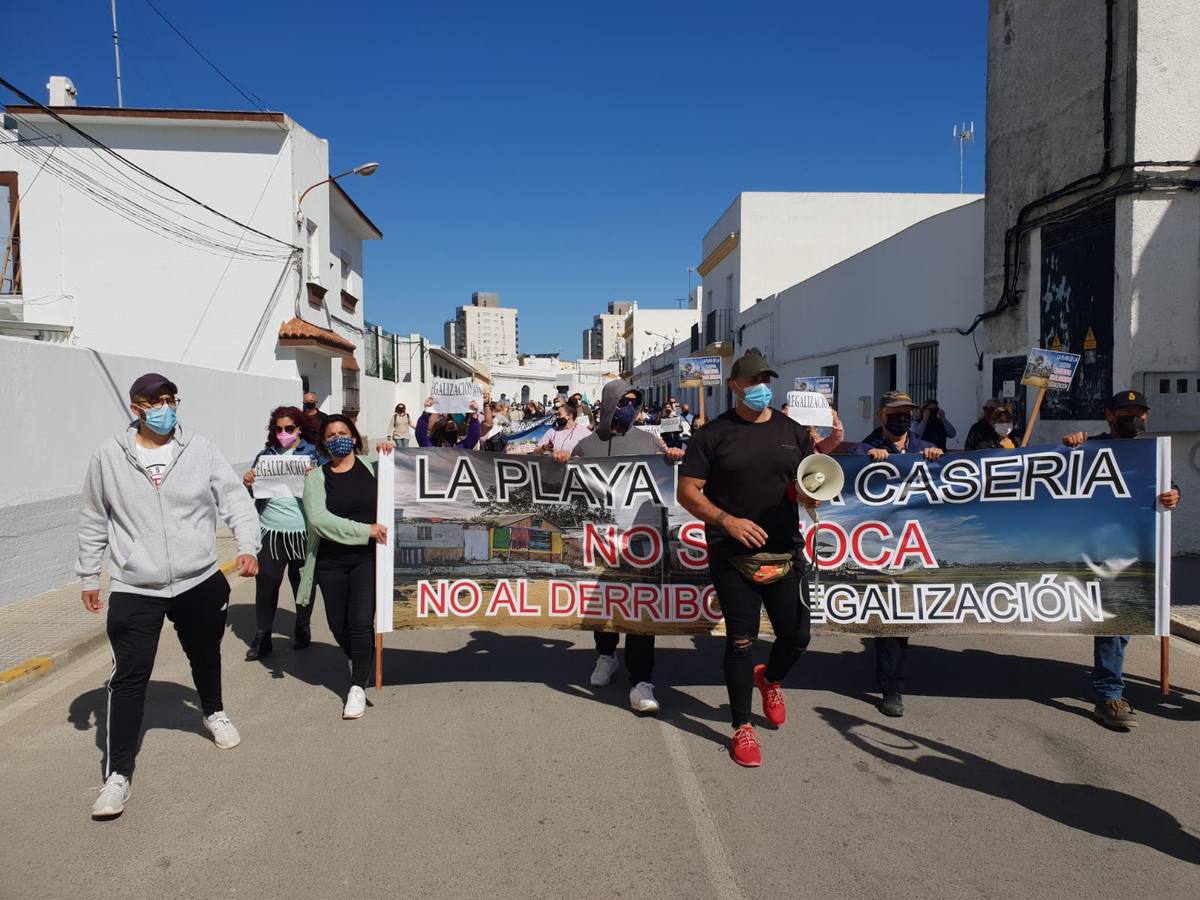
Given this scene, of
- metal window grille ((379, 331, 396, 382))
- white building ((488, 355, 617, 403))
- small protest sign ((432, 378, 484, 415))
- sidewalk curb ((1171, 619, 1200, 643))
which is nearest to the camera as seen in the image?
sidewalk curb ((1171, 619, 1200, 643))

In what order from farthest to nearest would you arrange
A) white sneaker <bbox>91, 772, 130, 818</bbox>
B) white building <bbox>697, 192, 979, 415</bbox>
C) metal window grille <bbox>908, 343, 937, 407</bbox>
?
white building <bbox>697, 192, 979, 415</bbox> → metal window grille <bbox>908, 343, 937, 407</bbox> → white sneaker <bbox>91, 772, 130, 818</bbox>

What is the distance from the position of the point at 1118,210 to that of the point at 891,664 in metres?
6.97

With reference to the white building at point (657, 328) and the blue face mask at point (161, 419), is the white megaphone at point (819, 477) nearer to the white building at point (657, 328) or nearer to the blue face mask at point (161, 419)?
the blue face mask at point (161, 419)

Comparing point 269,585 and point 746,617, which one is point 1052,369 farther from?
point 269,585

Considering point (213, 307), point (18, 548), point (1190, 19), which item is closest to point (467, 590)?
point (18, 548)

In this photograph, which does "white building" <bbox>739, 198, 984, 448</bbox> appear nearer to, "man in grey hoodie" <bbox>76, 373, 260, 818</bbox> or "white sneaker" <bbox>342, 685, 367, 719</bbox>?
"white sneaker" <bbox>342, 685, 367, 719</bbox>

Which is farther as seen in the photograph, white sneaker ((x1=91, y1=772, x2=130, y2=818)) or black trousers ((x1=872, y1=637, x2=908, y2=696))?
black trousers ((x1=872, y1=637, x2=908, y2=696))

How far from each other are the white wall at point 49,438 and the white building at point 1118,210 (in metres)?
10.7

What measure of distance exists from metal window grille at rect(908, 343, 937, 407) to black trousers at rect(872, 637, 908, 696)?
11112 mm

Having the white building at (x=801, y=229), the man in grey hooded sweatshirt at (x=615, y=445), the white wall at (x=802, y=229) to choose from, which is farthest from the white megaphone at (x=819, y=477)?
the white wall at (x=802, y=229)

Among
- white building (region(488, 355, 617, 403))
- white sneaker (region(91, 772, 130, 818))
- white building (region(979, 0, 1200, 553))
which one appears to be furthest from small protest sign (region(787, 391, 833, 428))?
white building (region(488, 355, 617, 403))

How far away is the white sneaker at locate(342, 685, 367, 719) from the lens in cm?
473

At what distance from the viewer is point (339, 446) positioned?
504cm

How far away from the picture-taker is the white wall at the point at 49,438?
7.28m
